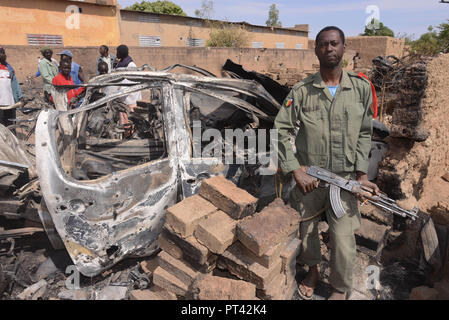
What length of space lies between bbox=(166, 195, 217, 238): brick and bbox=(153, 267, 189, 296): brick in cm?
40

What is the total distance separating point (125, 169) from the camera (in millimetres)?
2705

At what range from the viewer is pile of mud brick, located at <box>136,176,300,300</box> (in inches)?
88.0

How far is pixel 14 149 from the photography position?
3.28m

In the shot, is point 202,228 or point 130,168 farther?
point 130,168

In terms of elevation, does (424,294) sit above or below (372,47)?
below

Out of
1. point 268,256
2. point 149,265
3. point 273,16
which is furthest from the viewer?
point 273,16

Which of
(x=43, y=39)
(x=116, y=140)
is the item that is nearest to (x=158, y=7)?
(x=43, y=39)

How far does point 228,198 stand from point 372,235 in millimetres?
1739

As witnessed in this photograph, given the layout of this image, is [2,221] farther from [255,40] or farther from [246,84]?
[255,40]

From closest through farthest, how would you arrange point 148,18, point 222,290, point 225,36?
point 222,290, point 148,18, point 225,36

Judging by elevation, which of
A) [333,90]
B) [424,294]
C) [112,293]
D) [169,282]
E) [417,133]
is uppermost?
[333,90]

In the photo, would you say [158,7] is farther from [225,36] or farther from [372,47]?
[372,47]

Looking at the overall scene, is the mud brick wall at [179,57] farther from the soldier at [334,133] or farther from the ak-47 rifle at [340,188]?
the ak-47 rifle at [340,188]
